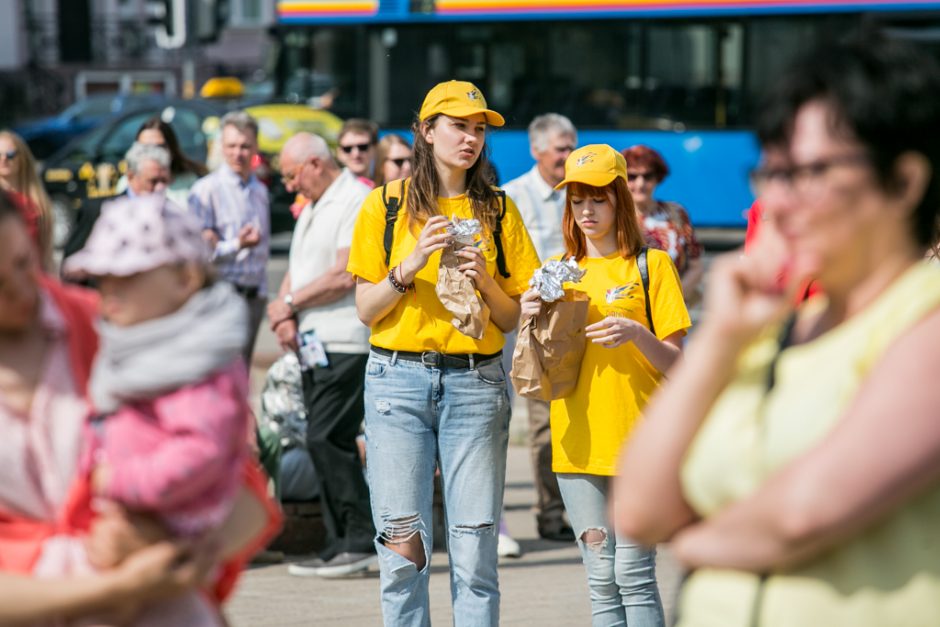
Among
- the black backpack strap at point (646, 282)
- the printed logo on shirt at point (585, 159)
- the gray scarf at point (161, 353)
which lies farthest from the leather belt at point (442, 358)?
the gray scarf at point (161, 353)

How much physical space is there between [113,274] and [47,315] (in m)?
0.16

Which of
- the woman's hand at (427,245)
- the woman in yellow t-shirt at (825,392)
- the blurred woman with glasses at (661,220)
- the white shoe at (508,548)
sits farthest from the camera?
the blurred woman with glasses at (661,220)

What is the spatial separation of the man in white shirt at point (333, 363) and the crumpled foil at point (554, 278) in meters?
1.93

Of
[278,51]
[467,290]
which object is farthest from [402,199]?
[278,51]

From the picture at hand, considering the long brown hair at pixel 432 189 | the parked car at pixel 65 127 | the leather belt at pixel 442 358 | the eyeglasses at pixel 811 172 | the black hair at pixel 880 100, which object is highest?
the black hair at pixel 880 100

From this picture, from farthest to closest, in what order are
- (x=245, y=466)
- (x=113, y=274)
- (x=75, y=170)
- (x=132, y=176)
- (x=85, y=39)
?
(x=85, y=39) → (x=75, y=170) → (x=132, y=176) → (x=245, y=466) → (x=113, y=274)

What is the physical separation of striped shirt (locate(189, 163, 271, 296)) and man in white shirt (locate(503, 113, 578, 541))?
5.20ft

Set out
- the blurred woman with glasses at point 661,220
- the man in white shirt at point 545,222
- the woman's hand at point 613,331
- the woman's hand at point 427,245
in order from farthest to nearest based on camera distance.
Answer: the man in white shirt at point 545,222 < the blurred woman with glasses at point 661,220 < the woman's hand at point 427,245 < the woman's hand at point 613,331

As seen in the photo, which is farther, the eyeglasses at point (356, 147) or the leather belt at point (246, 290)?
the leather belt at point (246, 290)

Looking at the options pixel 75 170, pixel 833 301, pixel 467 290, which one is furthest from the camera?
pixel 75 170

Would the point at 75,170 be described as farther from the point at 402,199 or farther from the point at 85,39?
the point at 85,39

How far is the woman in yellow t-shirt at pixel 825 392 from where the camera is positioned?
205cm

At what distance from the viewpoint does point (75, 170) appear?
20.1 metres

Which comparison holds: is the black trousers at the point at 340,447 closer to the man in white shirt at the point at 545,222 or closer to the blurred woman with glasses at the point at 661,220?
the man in white shirt at the point at 545,222
